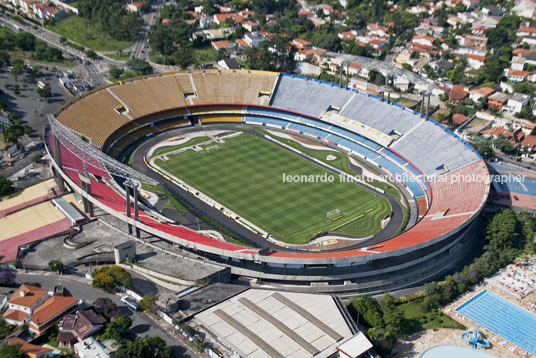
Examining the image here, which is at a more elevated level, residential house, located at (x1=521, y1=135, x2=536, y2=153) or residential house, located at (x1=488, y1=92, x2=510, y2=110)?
residential house, located at (x1=488, y1=92, x2=510, y2=110)

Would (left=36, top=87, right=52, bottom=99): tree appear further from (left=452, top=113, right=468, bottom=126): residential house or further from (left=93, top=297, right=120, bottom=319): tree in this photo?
(left=452, top=113, right=468, bottom=126): residential house

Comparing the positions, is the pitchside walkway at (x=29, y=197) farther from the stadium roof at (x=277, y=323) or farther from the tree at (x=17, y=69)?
the tree at (x=17, y=69)

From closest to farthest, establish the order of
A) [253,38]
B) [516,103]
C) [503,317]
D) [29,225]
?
[503,317] → [29,225] → [516,103] → [253,38]

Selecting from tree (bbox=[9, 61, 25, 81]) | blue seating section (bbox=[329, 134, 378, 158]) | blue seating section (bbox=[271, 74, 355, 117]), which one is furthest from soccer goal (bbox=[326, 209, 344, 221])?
tree (bbox=[9, 61, 25, 81])

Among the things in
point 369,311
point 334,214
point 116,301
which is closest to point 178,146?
point 334,214

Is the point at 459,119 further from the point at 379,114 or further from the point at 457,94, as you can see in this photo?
the point at 379,114

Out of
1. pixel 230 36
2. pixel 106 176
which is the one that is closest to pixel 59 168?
pixel 106 176
